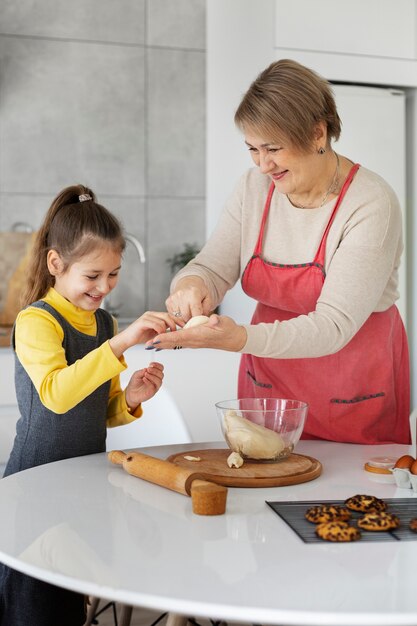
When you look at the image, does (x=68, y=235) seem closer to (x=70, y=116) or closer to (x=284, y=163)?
(x=284, y=163)

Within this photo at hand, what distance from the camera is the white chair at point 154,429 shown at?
6.32 feet

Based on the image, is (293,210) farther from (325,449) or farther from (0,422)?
(0,422)

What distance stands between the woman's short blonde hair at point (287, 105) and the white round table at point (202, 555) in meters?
0.71

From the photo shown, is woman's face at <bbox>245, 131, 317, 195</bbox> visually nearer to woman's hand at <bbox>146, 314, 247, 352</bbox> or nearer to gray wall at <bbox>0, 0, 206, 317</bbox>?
woman's hand at <bbox>146, 314, 247, 352</bbox>

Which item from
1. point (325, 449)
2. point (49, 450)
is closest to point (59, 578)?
point (49, 450)

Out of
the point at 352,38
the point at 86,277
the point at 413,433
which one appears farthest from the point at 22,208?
the point at 413,433

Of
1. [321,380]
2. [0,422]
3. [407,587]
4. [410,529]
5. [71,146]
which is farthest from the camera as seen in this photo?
[71,146]

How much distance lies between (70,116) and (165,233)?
663 millimetres

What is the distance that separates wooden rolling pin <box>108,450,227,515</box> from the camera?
119cm

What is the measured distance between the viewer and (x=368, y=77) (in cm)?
384

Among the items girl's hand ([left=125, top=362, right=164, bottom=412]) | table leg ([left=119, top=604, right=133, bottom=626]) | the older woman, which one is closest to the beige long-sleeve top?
the older woman

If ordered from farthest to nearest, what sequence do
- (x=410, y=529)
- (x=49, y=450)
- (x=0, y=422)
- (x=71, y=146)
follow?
(x=71, y=146) < (x=0, y=422) < (x=49, y=450) < (x=410, y=529)

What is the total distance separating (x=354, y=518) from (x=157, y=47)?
301cm

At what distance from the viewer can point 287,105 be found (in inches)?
66.2
